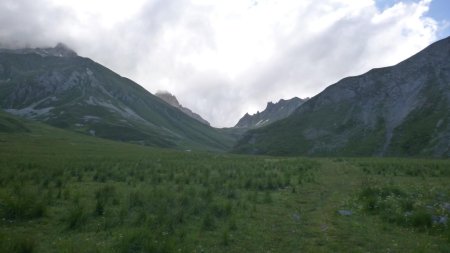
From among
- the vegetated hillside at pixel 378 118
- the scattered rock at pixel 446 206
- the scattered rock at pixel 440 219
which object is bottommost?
the scattered rock at pixel 440 219

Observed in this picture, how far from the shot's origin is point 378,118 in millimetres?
131250

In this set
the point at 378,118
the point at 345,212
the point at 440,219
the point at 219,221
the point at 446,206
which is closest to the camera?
the point at 440,219

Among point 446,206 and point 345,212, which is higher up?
point 446,206

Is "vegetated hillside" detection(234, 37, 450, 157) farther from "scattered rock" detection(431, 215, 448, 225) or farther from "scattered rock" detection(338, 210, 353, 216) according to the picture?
"scattered rock" detection(431, 215, 448, 225)

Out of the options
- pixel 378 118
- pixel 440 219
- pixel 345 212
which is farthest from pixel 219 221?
pixel 378 118

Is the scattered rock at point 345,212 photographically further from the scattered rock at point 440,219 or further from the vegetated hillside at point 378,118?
the vegetated hillside at point 378,118

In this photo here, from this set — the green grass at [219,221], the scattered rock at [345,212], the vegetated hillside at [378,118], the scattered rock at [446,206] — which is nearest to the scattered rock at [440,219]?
the green grass at [219,221]

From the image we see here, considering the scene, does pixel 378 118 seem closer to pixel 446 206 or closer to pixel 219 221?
pixel 446 206

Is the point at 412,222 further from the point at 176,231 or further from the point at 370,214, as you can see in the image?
the point at 176,231

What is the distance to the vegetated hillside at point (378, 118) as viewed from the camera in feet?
340

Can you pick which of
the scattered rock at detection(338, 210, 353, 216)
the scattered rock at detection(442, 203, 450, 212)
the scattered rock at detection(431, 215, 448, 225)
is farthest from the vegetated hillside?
the scattered rock at detection(431, 215, 448, 225)

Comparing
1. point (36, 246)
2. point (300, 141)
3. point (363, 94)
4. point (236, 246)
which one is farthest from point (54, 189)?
point (363, 94)

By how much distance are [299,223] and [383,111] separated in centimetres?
12952

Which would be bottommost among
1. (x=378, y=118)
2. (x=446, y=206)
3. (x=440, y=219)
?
(x=440, y=219)
